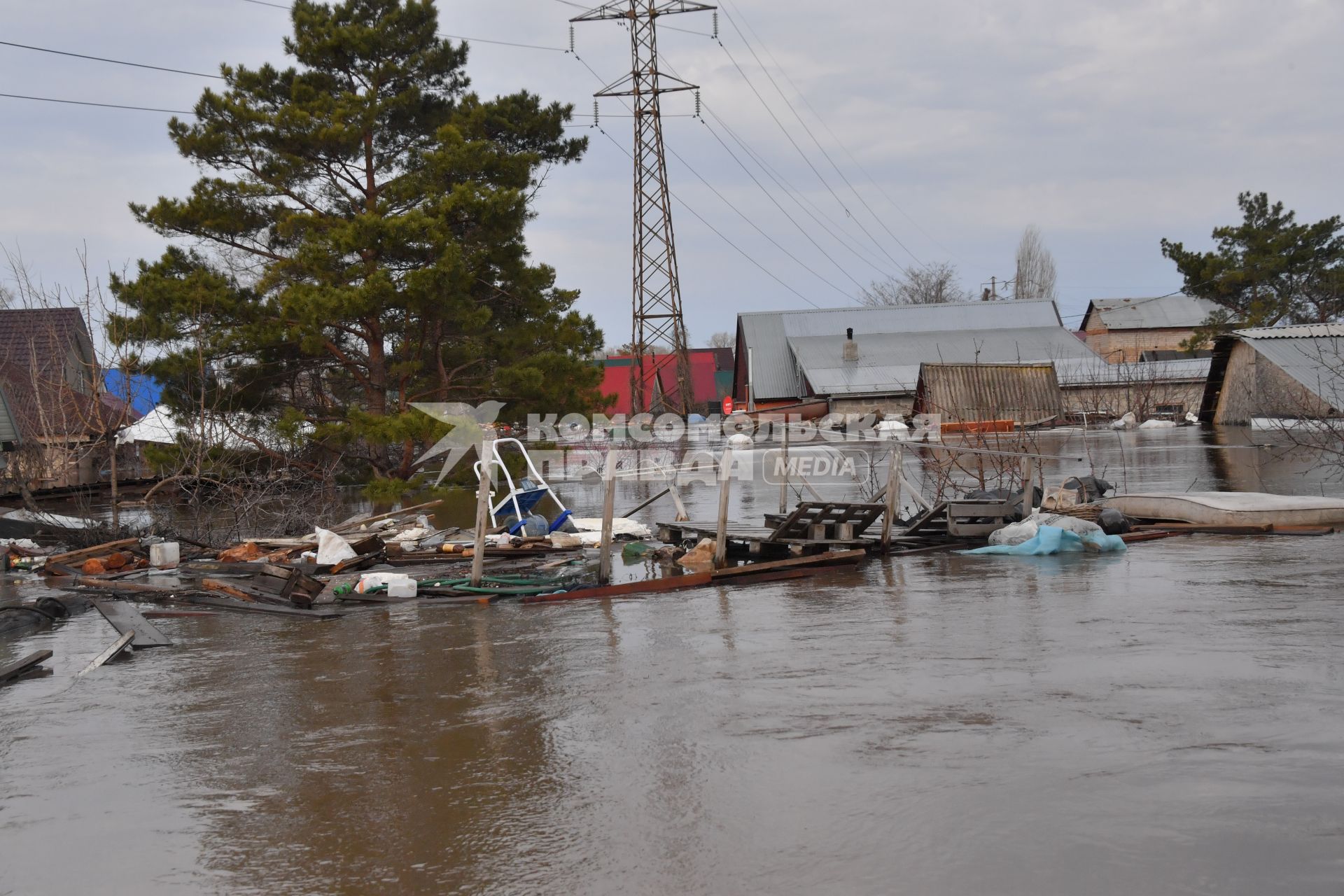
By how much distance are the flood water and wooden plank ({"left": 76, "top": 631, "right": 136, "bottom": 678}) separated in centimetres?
14

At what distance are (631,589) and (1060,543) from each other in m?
5.34

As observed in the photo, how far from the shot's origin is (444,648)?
9.64 meters

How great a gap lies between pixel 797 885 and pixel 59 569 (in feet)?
42.2

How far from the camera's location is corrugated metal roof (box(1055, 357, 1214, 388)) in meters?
46.3

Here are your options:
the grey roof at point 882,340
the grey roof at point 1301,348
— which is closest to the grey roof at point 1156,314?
the grey roof at point 882,340

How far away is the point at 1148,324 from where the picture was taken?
2630 inches

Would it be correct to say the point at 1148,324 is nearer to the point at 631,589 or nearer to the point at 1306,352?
the point at 1306,352

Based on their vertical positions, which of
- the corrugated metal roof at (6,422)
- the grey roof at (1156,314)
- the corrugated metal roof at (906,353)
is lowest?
the corrugated metal roof at (6,422)

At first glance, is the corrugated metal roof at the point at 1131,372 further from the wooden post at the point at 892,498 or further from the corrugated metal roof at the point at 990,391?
the wooden post at the point at 892,498

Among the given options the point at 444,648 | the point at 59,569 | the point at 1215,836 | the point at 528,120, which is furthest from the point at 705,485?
the point at 1215,836

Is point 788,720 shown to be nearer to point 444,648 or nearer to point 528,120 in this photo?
point 444,648

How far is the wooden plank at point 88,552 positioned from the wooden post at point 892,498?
32.9 ft

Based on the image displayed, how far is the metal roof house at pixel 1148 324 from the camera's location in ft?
217

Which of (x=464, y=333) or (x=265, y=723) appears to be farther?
(x=464, y=333)
